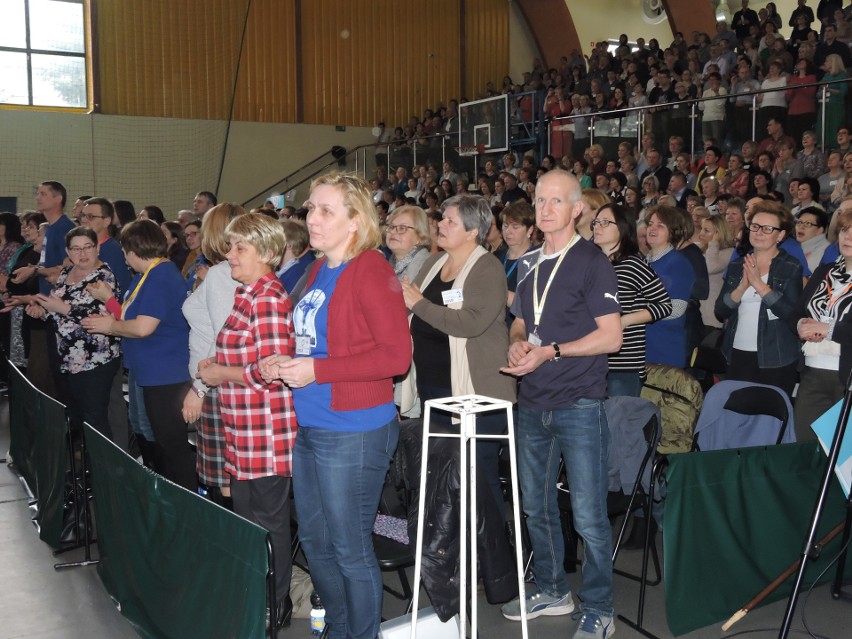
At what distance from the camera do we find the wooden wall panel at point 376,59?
57.0ft

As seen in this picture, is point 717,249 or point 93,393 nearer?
point 93,393

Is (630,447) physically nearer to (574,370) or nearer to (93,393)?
(574,370)

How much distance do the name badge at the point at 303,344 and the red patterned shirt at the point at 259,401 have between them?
37cm

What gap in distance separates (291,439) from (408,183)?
39.0 ft

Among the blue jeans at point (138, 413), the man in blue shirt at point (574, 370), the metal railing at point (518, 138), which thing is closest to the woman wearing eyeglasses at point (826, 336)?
the man in blue shirt at point (574, 370)

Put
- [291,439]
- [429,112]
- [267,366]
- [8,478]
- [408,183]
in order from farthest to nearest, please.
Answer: [429,112]
[408,183]
[8,478]
[291,439]
[267,366]

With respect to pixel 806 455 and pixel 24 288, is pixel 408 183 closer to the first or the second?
pixel 24 288

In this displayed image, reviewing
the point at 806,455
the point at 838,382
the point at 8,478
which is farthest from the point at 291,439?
the point at 8,478

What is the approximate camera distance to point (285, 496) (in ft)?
9.57

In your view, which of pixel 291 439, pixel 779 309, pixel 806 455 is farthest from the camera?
pixel 779 309

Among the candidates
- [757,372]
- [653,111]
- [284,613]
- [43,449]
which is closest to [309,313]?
[284,613]

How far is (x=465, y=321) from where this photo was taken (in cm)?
312

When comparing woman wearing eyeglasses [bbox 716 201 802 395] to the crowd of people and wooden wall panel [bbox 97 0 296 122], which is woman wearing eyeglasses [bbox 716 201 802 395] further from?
wooden wall panel [bbox 97 0 296 122]

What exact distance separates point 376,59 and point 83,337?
14.6 meters
